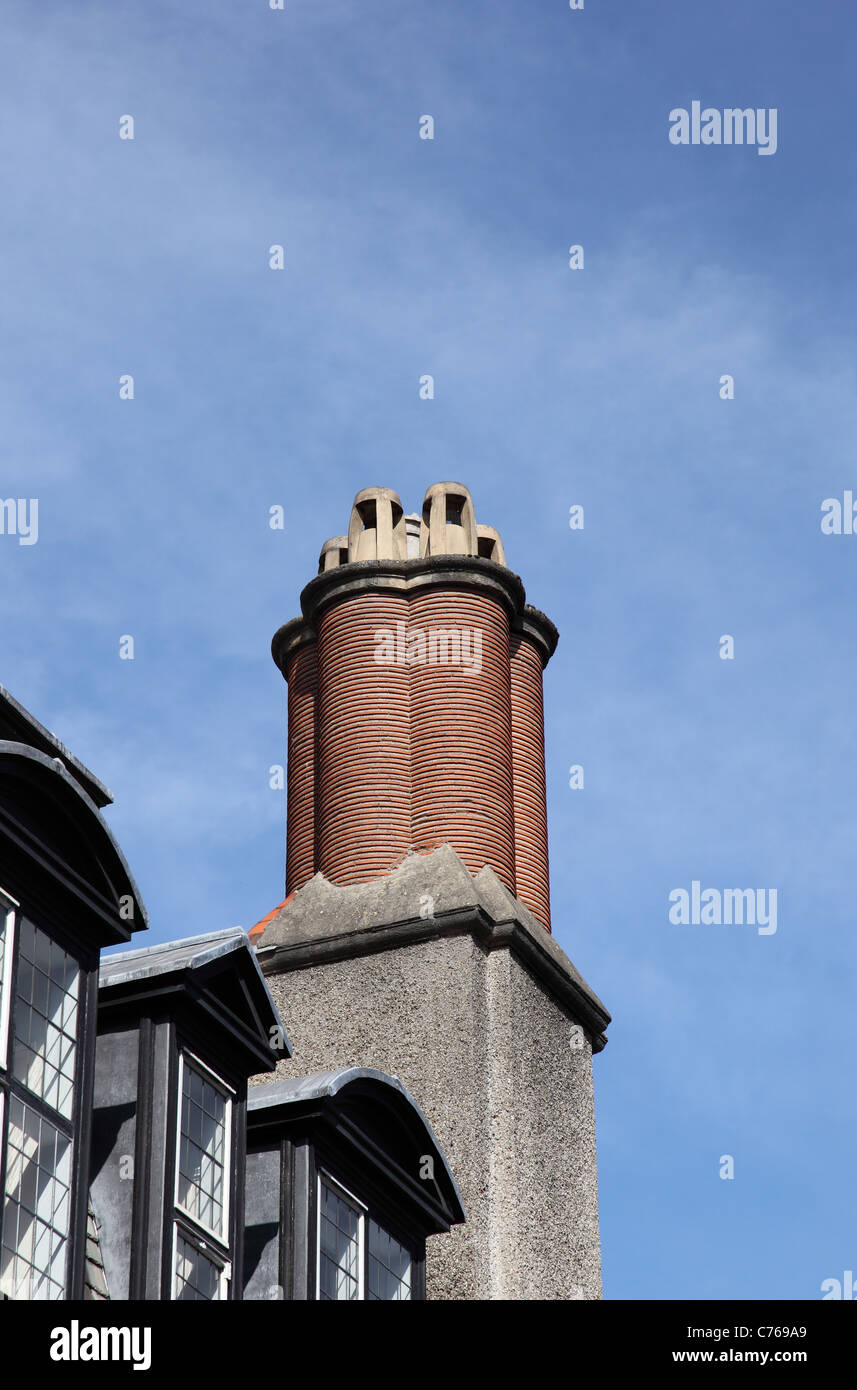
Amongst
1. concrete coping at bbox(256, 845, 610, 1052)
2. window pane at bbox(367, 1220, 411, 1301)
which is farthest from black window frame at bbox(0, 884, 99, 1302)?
concrete coping at bbox(256, 845, 610, 1052)

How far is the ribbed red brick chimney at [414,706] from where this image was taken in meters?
24.3

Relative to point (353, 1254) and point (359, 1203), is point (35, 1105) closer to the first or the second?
point (353, 1254)

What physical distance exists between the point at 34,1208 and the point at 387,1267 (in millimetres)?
4172

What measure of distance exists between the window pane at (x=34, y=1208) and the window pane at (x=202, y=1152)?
134cm

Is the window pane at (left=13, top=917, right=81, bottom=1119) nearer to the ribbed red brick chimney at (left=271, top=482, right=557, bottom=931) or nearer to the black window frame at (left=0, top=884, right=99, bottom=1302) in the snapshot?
the black window frame at (left=0, top=884, right=99, bottom=1302)

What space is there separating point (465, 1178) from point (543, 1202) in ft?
3.51

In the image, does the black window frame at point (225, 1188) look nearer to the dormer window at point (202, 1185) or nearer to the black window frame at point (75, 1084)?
the dormer window at point (202, 1185)

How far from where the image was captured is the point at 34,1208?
40.1 ft

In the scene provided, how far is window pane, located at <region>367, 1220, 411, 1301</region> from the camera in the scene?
1549cm

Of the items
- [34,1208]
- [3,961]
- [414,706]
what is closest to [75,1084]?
[34,1208]

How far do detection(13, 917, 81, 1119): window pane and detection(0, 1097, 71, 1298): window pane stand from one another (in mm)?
221
